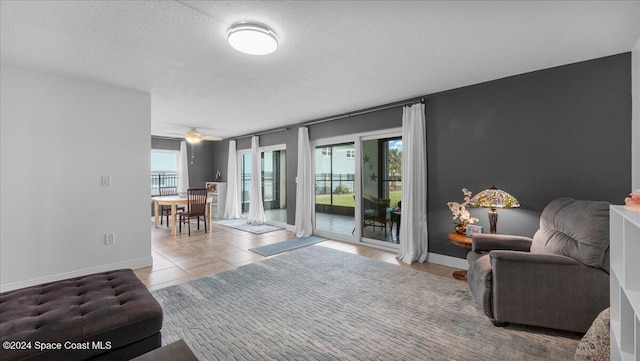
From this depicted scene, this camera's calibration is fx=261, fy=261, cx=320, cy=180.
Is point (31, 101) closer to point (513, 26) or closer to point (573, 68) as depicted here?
point (513, 26)

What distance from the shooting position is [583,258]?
6.59 ft

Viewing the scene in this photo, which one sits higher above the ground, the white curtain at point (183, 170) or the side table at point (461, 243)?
the white curtain at point (183, 170)

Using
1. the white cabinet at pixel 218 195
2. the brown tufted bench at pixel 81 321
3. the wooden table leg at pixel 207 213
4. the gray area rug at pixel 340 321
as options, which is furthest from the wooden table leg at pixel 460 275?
the white cabinet at pixel 218 195

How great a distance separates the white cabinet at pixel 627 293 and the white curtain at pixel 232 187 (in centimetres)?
747

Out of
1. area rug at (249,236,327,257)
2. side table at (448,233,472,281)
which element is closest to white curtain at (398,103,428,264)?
side table at (448,233,472,281)

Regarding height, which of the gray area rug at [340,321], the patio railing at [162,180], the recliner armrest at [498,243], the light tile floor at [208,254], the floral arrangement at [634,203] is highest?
the patio railing at [162,180]

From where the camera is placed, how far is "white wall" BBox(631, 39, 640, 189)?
2379 millimetres

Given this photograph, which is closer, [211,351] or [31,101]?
[211,351]

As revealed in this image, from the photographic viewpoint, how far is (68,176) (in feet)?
10.3

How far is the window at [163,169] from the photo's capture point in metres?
7.82

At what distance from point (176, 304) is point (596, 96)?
4731 mm

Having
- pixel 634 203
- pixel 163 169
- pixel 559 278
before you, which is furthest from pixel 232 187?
pixel 634 203

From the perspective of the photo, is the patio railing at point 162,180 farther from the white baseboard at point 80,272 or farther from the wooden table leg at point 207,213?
the white baseboard at point 80,272

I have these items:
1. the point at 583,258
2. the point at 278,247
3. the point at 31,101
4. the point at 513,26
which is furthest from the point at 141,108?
the point at 583,258
